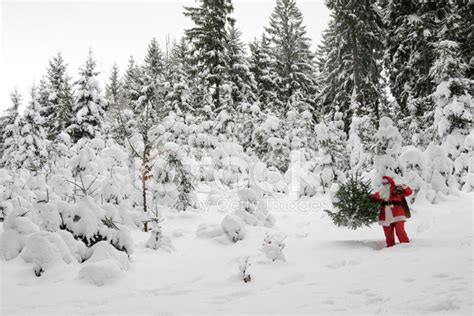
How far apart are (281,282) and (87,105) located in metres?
20.0

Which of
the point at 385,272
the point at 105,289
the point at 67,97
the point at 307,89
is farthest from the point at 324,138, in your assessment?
the point at 67,97

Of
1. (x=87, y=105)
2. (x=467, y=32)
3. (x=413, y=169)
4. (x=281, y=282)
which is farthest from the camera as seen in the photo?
(x=87, y=105)

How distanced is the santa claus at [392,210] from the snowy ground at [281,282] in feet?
1.16

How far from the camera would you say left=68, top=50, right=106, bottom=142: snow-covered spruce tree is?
21217 millimetres

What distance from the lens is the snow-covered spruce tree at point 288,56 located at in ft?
96.2

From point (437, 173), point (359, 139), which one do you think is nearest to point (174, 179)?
point (437, 173)

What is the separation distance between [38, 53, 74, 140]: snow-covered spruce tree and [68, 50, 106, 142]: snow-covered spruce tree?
4672 mm

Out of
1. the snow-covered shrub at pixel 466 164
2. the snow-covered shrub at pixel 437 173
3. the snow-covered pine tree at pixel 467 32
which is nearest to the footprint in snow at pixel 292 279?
the snow-covered shrub at pixel 437 173

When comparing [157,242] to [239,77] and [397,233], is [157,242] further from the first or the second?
[239,77]

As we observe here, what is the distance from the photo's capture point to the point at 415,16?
1686cm

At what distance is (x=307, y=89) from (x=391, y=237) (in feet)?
82.9

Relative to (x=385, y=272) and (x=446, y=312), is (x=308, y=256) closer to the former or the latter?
(x=385, y=272)

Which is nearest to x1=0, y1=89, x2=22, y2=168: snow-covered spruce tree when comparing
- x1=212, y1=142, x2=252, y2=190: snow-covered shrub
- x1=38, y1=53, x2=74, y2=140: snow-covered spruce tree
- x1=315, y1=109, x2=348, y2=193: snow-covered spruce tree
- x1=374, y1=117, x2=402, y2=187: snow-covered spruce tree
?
x1=38, y1=53, x2=74, y2=140: snow-covered spruce tree

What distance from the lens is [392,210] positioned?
23.2 ft
